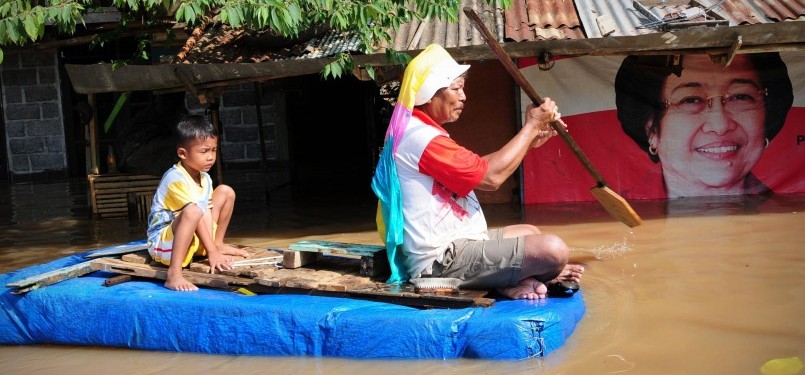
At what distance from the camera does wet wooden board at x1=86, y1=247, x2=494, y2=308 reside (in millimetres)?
4613

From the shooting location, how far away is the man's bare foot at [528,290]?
4660mm

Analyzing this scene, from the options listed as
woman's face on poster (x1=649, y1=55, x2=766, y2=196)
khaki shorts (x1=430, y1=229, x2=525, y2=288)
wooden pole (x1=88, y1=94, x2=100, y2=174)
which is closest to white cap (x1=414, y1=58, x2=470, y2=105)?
khaki shorts (x1=430, y1=229, x2=525, y2=288)

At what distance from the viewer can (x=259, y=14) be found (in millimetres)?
5230

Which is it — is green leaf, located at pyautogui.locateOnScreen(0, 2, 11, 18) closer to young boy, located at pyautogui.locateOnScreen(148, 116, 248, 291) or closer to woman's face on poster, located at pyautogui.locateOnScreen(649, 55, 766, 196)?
young boy, located at pyautogui.locateOnScreen(148, 116, 248, 291)

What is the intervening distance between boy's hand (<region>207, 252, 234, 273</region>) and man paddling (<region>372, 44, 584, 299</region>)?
3.73 feet

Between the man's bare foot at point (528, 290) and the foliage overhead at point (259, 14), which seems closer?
the man's bare foot at point (528, 290)

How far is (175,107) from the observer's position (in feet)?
35.3

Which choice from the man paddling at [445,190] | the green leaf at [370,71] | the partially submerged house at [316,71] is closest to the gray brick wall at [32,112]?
the partially submerged house at [316,71]

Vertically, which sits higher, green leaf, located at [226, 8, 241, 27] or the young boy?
green leaf, located at [226, 8, 241, 27]

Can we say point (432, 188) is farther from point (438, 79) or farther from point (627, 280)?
point (627, 280)

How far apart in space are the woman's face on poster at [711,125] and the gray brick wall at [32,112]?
9226mm

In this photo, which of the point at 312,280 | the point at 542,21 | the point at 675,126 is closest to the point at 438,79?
the point at 312,280

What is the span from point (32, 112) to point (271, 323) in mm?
10487

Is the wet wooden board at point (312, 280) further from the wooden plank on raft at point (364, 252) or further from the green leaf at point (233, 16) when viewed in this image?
the green leaf at point (233, 16)
